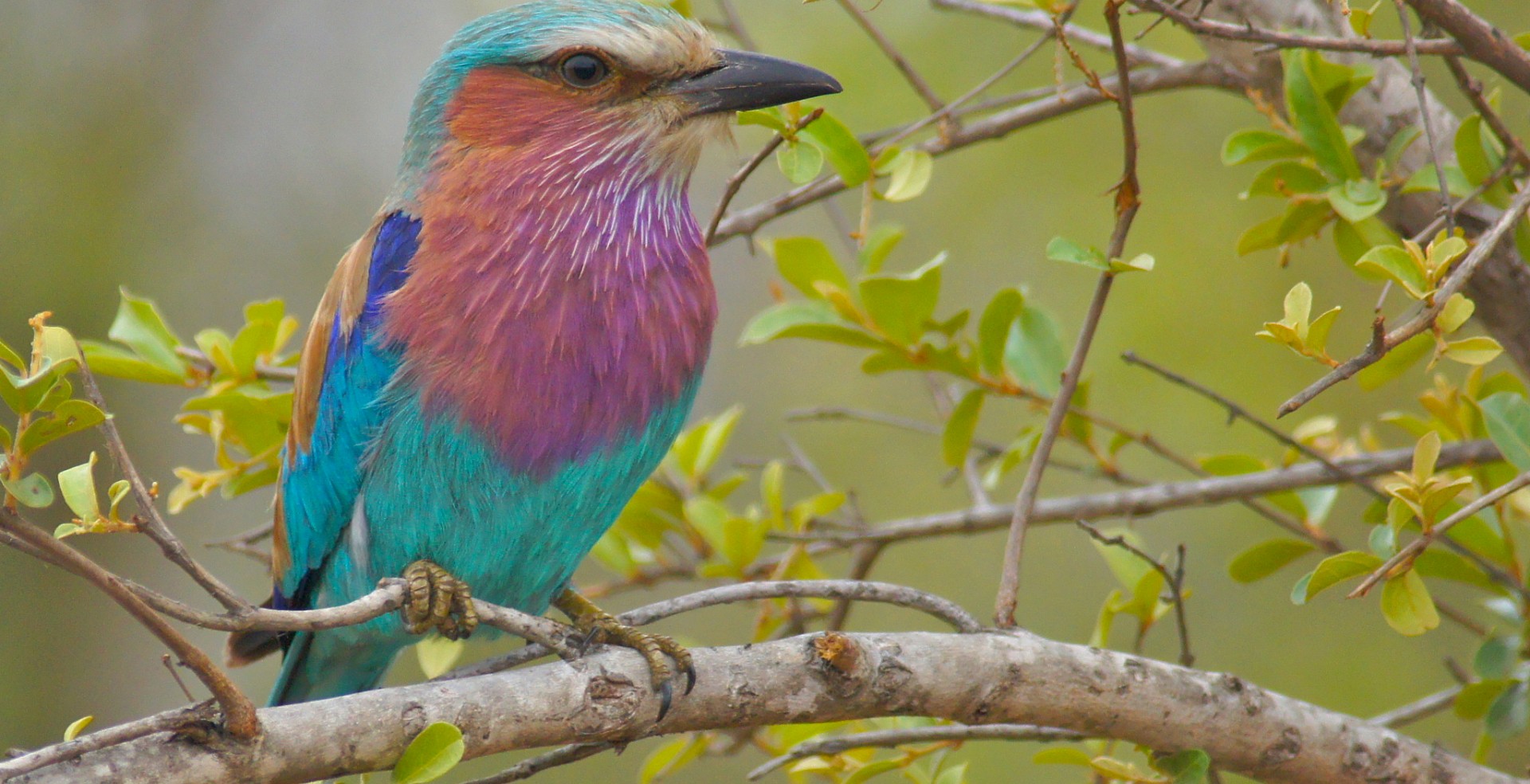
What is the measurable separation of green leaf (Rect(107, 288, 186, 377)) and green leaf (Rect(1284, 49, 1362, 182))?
255 centimetres

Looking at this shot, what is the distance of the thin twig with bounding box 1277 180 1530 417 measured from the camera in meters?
1.79

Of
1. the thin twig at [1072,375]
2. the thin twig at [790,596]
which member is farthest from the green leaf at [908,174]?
the thin twig at [790,596]

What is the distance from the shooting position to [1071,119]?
6.36 metres

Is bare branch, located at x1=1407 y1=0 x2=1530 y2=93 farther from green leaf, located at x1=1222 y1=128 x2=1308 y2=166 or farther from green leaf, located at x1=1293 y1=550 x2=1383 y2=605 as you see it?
green leaf, located at x1=1293 y1=550 x2=1383 y2=605

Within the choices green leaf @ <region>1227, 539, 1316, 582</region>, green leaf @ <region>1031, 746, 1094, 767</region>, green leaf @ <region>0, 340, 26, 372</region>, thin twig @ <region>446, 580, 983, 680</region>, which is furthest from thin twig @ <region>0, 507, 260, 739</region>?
green leaf @ <region>1227, 539, 1316, 582</region>

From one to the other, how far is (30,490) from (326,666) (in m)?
1.59

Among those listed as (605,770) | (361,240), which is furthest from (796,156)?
(605,770)

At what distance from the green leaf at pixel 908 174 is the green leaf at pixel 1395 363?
0.95 metres

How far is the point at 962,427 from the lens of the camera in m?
3.29

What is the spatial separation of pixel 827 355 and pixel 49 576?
432cm

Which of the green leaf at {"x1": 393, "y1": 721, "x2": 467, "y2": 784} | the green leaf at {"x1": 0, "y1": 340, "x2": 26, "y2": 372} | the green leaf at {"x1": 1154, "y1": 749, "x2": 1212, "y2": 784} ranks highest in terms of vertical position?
the green leaf at {"x1": 0, "y1": 340, "x2": 26, "y2": 372}

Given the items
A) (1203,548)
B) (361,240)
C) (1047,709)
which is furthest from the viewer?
(1203,548)

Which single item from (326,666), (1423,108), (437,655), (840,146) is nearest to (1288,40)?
(1423,108)

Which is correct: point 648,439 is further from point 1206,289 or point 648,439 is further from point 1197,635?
point 1197,635
